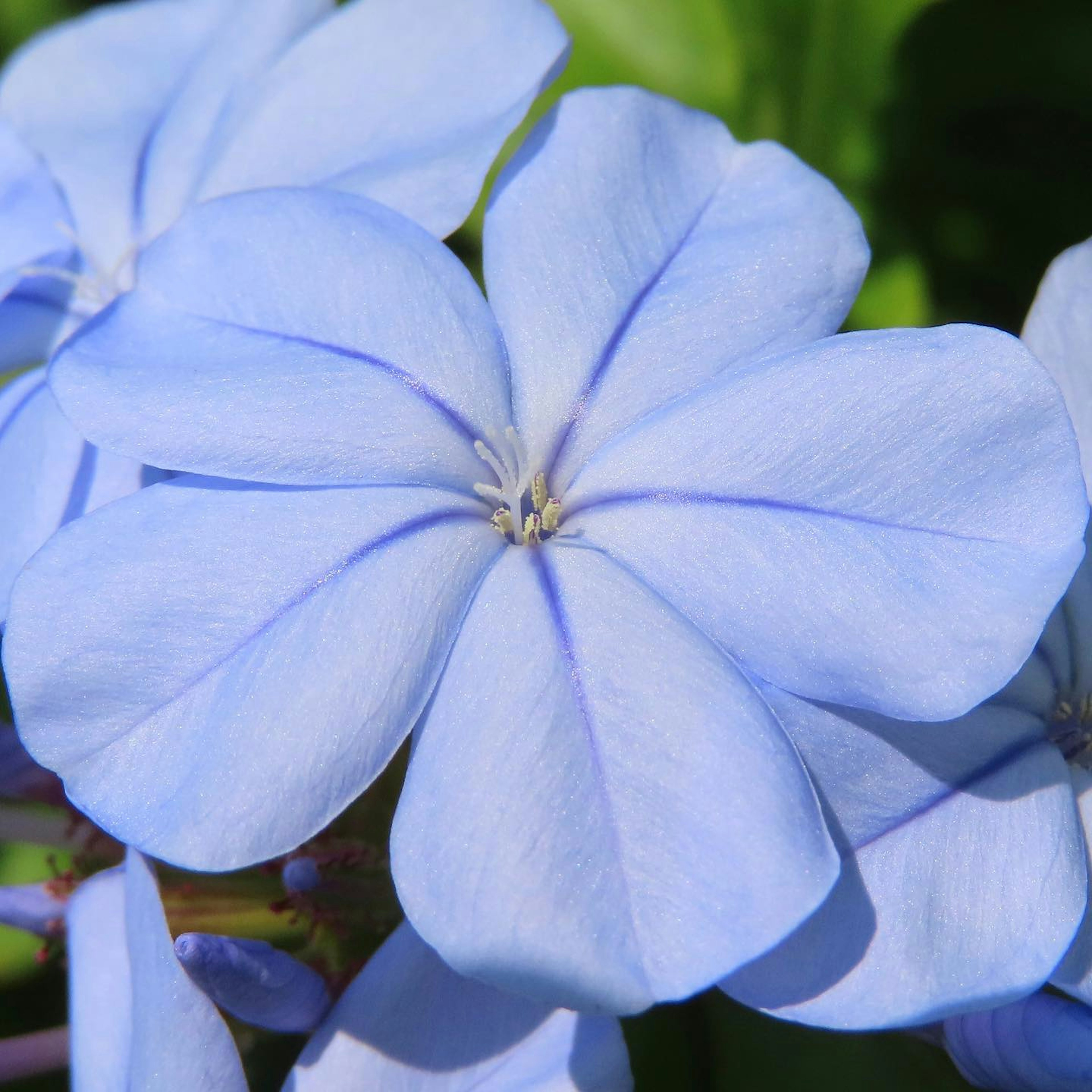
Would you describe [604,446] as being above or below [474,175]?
below

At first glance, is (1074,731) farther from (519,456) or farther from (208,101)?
(208,101)

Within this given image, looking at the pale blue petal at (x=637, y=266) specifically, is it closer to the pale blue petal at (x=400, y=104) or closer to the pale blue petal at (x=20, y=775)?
the pale blue petal at (x=400, y=104)

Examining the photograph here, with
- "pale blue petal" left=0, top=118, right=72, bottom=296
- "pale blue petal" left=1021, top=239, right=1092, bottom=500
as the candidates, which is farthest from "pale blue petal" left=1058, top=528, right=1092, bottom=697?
"pale blue petal" left=0, top=118, right=72, bottom=296

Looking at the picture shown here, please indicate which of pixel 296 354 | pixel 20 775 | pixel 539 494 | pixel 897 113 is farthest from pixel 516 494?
pixel 897 113

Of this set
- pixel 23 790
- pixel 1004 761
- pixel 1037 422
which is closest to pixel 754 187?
pixel 1037 422

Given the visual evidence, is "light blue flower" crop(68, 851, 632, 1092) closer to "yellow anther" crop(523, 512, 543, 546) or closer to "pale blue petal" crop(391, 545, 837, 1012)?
"pale blue petal" crop(391, 545, 837, 1012)

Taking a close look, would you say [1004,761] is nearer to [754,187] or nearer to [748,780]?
[748,780]

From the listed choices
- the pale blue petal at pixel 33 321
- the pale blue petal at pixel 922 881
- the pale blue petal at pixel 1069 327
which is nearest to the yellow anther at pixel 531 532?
the pale blue petal at pixel 922 881
